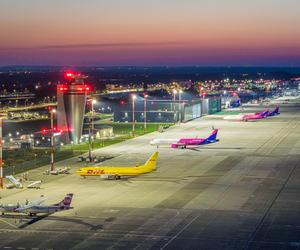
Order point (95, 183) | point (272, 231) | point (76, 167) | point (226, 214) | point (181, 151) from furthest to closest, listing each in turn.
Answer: point (181, 151) < point (76, 167) < point (95, 183) < point (226, 214) < point (272, 231)

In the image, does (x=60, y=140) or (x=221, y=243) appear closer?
(x=221, y=243)

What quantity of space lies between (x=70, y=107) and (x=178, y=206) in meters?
64.8

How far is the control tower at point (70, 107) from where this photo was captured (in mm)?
127188

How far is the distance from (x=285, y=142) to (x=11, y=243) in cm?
8398

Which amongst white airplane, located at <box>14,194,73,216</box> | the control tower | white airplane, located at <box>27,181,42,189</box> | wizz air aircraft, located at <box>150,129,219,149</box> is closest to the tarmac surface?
white airplane, located at <box>14,194,73,216</box>

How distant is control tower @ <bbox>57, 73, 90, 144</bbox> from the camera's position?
12719 centimetres

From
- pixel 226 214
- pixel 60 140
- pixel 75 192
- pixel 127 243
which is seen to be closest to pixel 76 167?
pixel 75 192

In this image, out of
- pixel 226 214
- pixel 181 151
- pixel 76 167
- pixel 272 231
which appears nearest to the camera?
pixel 272 231

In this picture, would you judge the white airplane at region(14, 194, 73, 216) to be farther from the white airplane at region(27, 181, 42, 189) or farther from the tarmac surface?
the white airplane at region(27, 181, 42, 189)

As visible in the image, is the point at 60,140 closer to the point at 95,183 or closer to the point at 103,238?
the point at 95,183

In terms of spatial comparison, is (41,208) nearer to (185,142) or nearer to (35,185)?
(35,185)

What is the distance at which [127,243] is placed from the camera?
5275cm

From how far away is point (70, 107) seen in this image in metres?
128

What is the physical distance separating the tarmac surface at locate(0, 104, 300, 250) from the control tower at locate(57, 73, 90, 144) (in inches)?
721
